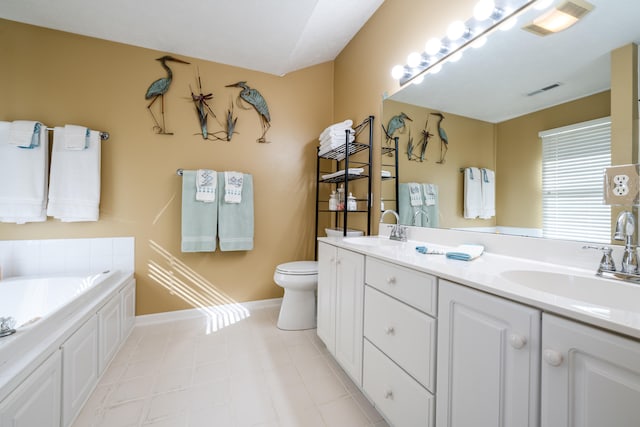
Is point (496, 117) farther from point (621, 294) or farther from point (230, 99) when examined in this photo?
point (230, 99)

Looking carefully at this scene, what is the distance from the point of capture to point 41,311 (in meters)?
1.71

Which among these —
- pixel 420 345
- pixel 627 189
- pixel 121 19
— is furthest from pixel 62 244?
pixel 627 189

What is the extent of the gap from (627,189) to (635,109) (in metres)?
0.26

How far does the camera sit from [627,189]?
2.73ft

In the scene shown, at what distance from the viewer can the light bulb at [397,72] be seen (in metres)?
1.76

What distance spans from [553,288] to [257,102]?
8.22ft

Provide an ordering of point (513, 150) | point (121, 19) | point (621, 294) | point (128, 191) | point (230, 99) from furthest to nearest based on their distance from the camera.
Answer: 1. point (230, 99)
2. point (128, 191)
3. point (121, 19)
4. point (513, 150)
5. point (621, 294)

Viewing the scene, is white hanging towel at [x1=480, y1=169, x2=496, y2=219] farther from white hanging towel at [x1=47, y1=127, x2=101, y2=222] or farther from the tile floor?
white hanging towel at [x1=47, y1=127, x2=101, y2=222]

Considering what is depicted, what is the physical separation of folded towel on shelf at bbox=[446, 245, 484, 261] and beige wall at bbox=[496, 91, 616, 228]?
168 millimetres

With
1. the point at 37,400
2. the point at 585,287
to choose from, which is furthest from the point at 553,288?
the point at 37,400

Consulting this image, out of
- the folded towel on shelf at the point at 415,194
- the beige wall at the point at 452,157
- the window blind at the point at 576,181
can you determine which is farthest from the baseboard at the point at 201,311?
the window blind at the point at 576,181

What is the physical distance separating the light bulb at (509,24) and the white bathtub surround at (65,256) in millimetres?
2809

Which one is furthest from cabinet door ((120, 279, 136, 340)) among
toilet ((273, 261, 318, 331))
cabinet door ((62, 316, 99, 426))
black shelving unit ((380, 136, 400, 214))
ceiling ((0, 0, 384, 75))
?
black shelving unit ((380, 136, 400, 214))

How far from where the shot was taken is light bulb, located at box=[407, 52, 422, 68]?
1.63 metres
